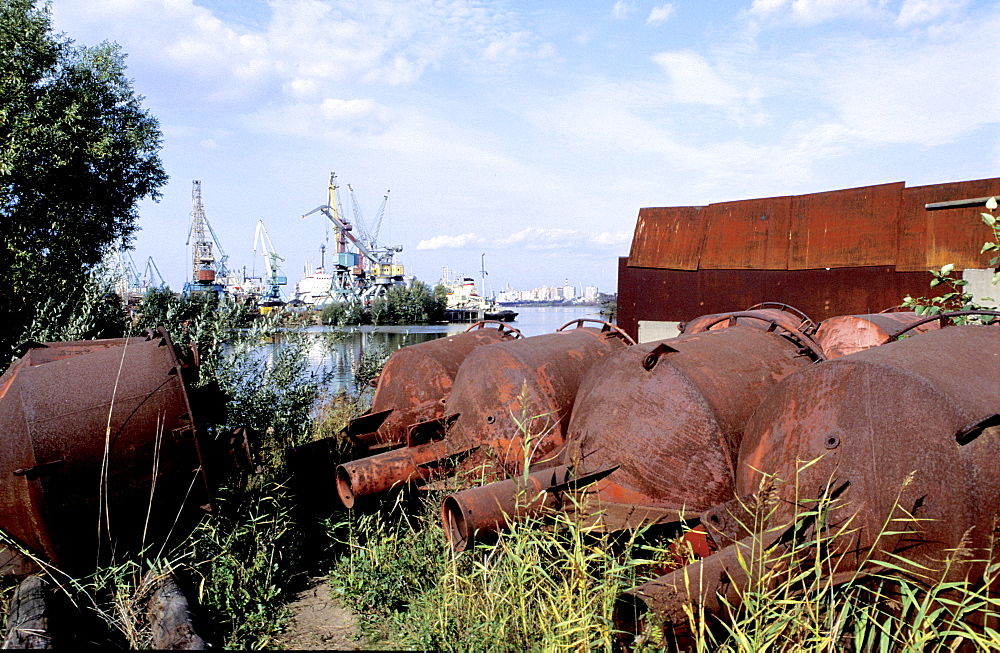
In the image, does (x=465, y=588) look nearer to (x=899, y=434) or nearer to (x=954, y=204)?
(x=899, y=434)

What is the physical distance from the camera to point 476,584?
3.82m

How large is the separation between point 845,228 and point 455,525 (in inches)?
466

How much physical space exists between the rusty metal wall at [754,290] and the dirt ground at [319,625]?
11.3m

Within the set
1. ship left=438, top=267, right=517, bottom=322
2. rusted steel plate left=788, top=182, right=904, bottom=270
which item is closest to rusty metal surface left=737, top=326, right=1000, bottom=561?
rusted steel plate left=788, top=182, right=904, bottom=270

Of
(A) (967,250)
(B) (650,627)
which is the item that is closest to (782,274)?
(A) (967,250)

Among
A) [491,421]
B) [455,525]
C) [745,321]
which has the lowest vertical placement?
[455,525]

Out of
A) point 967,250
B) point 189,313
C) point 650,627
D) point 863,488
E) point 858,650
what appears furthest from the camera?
point 967,250

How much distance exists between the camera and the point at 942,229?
1173 centimetres

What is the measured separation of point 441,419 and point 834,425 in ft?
11.2

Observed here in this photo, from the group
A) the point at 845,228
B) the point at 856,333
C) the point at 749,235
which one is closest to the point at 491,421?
the point at 856,333

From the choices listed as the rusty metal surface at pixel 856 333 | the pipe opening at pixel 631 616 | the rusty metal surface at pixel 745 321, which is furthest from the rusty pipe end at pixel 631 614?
the rusty metal surface at pixel 856 333

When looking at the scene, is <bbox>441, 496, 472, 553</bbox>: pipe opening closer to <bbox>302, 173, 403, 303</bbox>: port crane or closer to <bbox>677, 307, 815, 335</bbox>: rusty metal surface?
<bbox>677, 307, 815, 335</bbox>: rusty metal surface

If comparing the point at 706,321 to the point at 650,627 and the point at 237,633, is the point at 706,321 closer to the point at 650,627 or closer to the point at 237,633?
the point at 650,627

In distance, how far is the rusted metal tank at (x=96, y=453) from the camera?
401 cm
